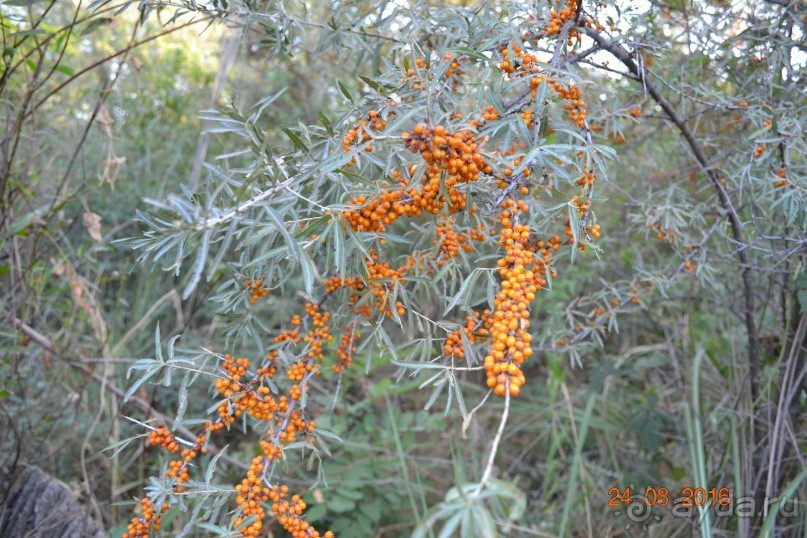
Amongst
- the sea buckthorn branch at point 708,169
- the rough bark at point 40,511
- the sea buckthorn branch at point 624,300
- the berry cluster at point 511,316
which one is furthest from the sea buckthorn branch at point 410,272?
the rough bark at point 40,511

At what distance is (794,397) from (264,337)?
7.95ft

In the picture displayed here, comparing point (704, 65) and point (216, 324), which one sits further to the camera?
point (216, 324)

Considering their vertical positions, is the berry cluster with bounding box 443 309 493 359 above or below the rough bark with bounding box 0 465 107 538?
above

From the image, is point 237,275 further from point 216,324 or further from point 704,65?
point 216,324

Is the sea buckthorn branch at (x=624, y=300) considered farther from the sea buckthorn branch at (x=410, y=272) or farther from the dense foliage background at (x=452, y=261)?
the sea buckthorn branch at (x=410, y=272)

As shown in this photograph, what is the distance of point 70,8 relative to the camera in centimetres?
435

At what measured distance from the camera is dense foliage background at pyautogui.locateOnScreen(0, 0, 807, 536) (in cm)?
115

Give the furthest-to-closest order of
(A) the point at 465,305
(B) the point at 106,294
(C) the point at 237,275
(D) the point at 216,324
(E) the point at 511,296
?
(B) the point at 106,294, (D) the point at 216,324, (C) the point at 237,275, (A) the point at 465,305, (E) the point at 511,296

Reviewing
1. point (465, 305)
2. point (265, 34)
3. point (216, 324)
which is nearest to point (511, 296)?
point (465, 305)

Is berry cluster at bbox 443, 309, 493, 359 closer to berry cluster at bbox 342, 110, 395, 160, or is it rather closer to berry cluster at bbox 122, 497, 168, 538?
berry cluster at bbox 342, 110, 395, 160

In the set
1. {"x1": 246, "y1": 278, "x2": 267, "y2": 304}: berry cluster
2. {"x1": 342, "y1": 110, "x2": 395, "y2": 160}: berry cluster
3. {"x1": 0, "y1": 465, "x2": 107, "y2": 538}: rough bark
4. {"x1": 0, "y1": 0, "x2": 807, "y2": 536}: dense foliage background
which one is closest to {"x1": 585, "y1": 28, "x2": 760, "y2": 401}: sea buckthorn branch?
{"x1": 0, "y1": 0, "x2": 807, "y2": 536}: dense foliage background

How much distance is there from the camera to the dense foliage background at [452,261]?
1146 mm

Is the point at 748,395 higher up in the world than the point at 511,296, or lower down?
lower down

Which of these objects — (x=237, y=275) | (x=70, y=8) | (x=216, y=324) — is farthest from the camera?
(x=70, y=8)
